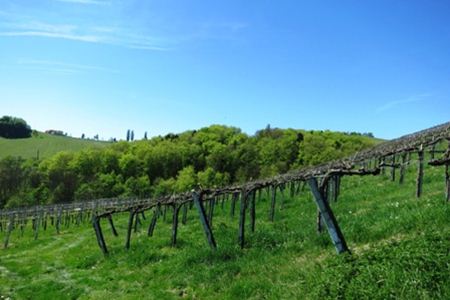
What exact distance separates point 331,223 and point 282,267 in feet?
5.86

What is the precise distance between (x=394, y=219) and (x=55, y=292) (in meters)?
11.8

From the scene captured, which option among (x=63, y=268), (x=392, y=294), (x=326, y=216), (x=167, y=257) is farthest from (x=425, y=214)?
(x=63, y=268)

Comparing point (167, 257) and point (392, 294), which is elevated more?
point (392, 294)

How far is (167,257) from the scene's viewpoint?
54.1 ft

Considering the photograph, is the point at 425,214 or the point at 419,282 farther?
the point at 425,214

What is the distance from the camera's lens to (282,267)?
10.5 metres

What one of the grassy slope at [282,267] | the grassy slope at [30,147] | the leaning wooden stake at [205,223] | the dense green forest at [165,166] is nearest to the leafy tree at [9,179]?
the dense green forest at [165,166]

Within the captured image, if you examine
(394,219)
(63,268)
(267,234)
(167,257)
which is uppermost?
(394,219)

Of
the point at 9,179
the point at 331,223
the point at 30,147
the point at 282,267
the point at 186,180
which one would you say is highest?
the point at 30,147

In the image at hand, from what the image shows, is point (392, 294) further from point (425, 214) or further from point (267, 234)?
point (267, 234)

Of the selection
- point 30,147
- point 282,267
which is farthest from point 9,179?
point 282,267

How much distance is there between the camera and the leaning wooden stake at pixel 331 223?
950 cm

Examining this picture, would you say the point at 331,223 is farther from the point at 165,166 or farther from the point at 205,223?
the point at 165,166

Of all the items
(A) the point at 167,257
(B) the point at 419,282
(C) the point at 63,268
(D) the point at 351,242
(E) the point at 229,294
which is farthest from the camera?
(C) the point at 63,268
